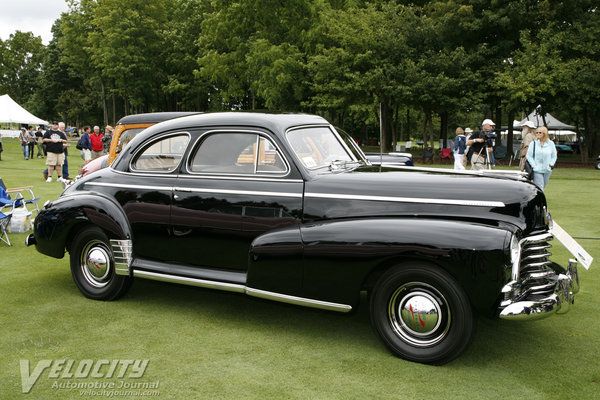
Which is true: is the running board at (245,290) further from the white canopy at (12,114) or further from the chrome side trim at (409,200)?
the white canopy at (12,114)

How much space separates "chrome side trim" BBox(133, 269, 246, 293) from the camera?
4590mm

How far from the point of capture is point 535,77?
26.4m

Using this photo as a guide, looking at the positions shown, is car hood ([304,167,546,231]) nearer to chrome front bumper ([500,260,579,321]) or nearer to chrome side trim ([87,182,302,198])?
chrome side trim ([87,182,302,198])

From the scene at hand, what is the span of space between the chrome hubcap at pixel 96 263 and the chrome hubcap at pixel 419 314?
→ 304 cm

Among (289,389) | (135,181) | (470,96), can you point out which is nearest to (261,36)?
(470,96)

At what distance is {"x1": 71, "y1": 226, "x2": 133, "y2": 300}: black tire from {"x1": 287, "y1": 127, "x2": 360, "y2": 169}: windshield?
2.22 meters

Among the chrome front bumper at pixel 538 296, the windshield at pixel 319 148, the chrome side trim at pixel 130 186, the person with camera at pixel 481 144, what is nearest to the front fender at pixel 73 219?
the chrome side trim at pixel 130 186

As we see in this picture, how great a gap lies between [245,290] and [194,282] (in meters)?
0.58

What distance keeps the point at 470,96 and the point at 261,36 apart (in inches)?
553

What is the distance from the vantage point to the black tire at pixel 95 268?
5344mm

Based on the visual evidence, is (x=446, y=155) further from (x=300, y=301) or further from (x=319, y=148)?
(x=300, y=301)

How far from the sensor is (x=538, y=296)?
3867 millimetres

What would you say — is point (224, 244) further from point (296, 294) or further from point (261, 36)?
point (261, 36)

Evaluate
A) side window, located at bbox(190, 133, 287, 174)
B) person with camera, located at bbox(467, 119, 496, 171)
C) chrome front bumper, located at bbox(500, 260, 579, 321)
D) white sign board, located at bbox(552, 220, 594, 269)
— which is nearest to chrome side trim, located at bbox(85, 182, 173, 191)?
side window, located at bbox(190, 133, 287, 174)
